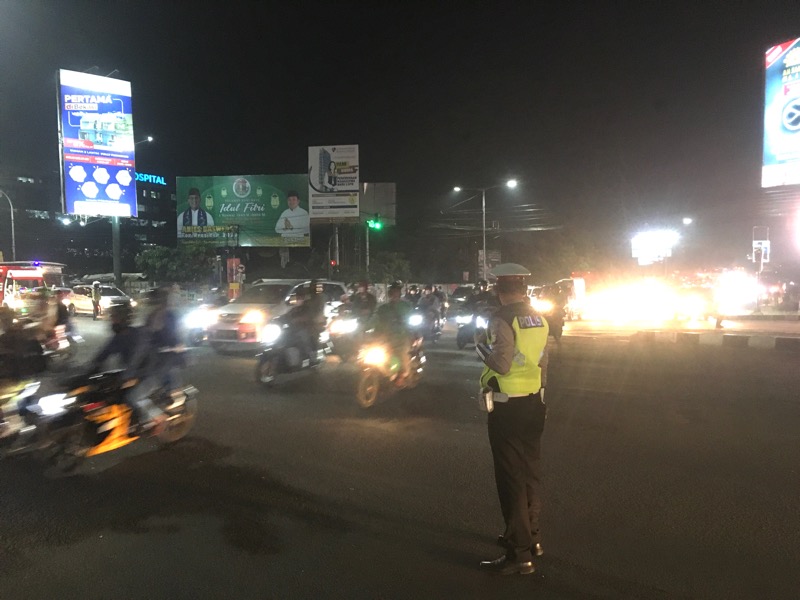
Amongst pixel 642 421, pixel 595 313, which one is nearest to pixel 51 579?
pixel 642 421

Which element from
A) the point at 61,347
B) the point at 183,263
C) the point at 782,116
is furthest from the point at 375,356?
the point at 183,263

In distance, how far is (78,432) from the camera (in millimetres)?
5641

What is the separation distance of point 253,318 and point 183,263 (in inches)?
1265

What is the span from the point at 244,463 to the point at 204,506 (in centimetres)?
112

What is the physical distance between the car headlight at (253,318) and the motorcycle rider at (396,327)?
5775 millimetres

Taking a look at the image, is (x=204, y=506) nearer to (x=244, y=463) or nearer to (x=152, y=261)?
(x=244, y=463)

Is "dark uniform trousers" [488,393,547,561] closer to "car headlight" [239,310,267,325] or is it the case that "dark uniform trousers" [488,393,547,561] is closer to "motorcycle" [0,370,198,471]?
"motorcycle" [0,370,198,471]

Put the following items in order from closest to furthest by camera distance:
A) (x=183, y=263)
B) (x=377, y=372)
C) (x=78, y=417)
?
(x=78, y=417)
(x=377, y=372)
(x=183, y=263)

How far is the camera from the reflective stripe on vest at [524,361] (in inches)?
155

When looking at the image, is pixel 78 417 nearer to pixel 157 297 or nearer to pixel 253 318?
pixel 157 297

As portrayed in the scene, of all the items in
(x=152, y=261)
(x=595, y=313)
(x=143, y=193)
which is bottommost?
(x=595, y=313)

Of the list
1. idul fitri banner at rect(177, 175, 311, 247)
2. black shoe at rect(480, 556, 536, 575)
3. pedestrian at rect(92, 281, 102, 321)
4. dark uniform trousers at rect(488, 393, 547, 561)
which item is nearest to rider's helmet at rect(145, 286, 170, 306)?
dark uniform trousers at rect(488, 393, 547, 561)

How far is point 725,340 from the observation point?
59.1 feet

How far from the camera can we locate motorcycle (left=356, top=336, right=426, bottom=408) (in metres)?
8.74
